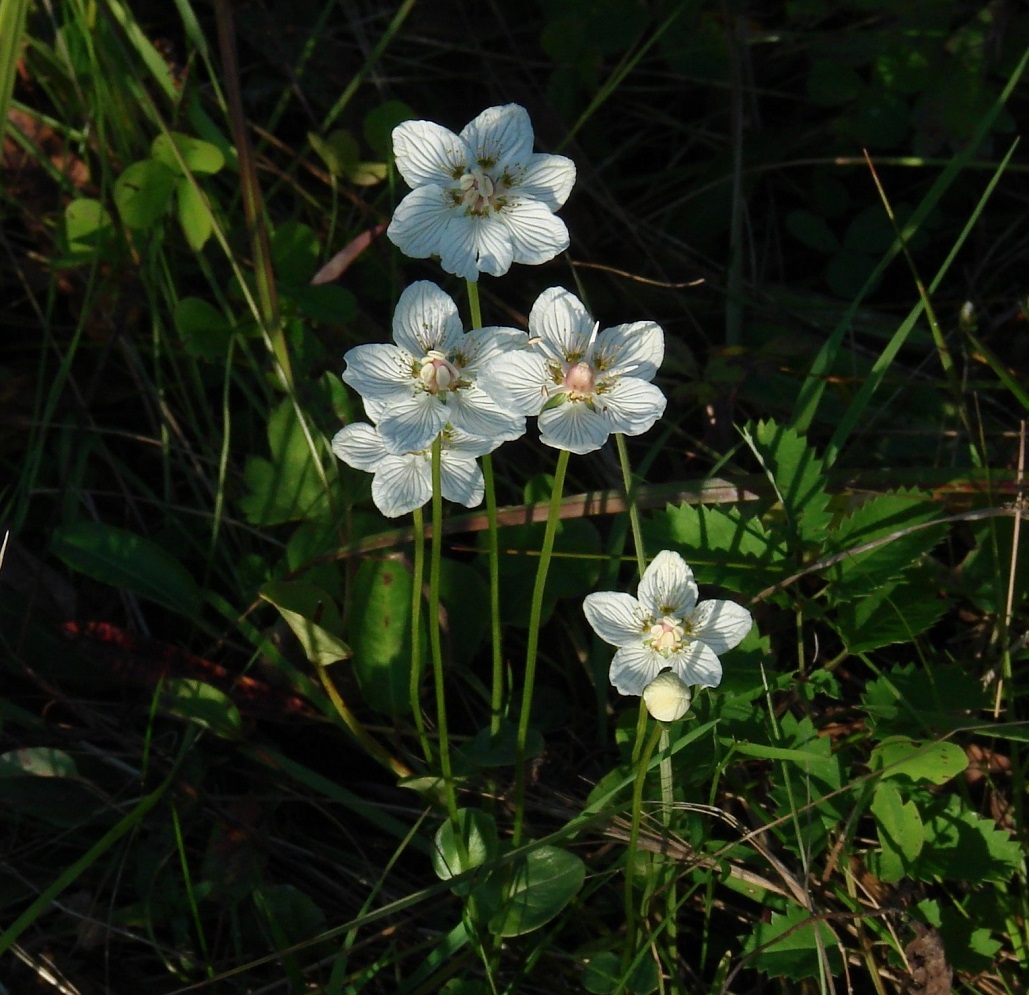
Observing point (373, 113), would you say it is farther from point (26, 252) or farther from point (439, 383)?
point (439, 383)

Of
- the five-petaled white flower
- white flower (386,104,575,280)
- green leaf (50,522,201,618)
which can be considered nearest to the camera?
white flower (386,104,575,280)

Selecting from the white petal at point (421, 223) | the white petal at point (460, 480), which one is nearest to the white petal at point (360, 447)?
the white petal at point (460, 480)

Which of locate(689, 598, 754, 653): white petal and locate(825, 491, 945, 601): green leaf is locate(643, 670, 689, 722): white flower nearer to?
locate(689, 598, 754, 653): white petal

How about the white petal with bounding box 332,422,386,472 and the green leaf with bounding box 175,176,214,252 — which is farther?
the green leaf with bounding box 175,176,214,252

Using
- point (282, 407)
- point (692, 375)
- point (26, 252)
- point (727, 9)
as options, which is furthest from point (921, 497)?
point (26, 252)

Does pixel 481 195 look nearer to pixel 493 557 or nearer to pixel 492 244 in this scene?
pixel 492 244

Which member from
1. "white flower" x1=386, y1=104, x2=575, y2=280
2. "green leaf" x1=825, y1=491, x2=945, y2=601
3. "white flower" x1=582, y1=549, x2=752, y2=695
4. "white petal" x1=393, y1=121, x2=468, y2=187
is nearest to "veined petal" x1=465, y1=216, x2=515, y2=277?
"white flower" x1=386, y1=104, x2=575, y2=280
